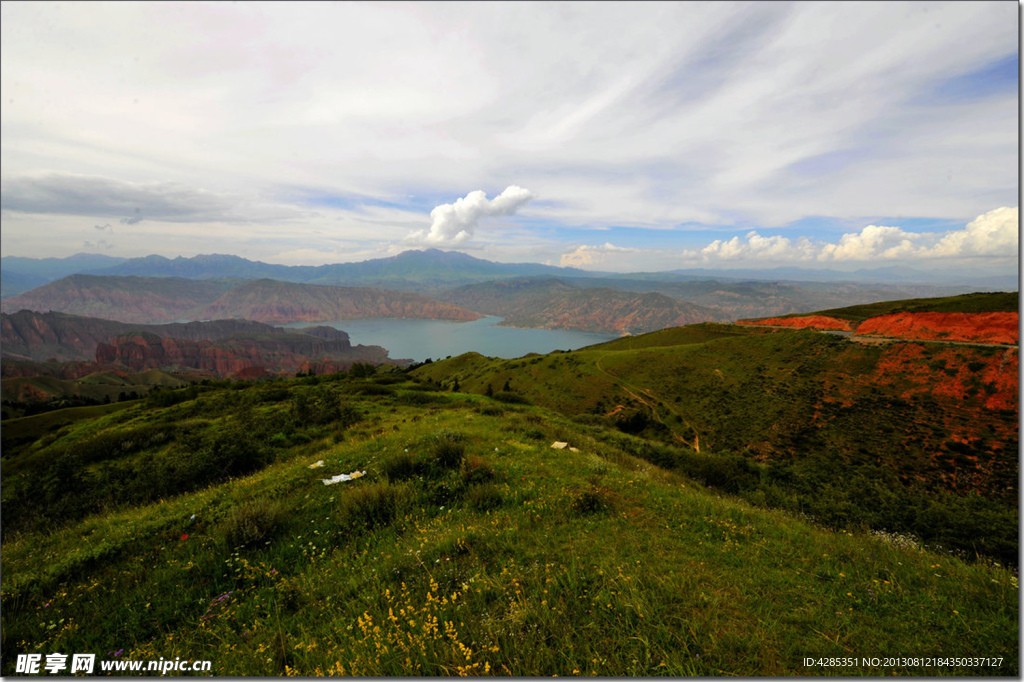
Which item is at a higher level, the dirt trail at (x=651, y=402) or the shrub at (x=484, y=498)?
the shrub at (x=484, y=498)

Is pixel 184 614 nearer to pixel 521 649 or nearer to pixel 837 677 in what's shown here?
pixel 521 649

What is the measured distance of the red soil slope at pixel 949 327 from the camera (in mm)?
46188

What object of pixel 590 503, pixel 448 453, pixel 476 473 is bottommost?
pixel 590 503

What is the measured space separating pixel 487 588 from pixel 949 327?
8117cm

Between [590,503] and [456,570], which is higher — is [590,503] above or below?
→ below

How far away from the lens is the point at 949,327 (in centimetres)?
5150

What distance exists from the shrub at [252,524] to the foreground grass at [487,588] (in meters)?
0.03

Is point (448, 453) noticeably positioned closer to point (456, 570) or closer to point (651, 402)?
point (456, 570)

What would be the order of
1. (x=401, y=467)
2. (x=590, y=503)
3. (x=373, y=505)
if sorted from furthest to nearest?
(x=401, y=467)
(x=590, y=503)
(x=373, y=505)

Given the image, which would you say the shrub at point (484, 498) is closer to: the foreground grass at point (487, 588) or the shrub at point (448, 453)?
the foreground grass at point (487, 588)

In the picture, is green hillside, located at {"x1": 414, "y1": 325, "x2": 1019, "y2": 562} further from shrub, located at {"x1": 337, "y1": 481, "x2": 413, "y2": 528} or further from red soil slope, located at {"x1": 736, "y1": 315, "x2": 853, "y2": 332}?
red soil slope, located at {"x1": 736, "y1": 315, "x2": 853, "y2": 332}

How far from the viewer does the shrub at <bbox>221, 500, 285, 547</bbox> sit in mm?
6195

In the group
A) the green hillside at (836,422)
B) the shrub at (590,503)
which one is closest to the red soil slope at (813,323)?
the green hillside at (836,422)

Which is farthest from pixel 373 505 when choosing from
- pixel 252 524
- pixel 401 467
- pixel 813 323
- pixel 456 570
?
pixel 813 323
